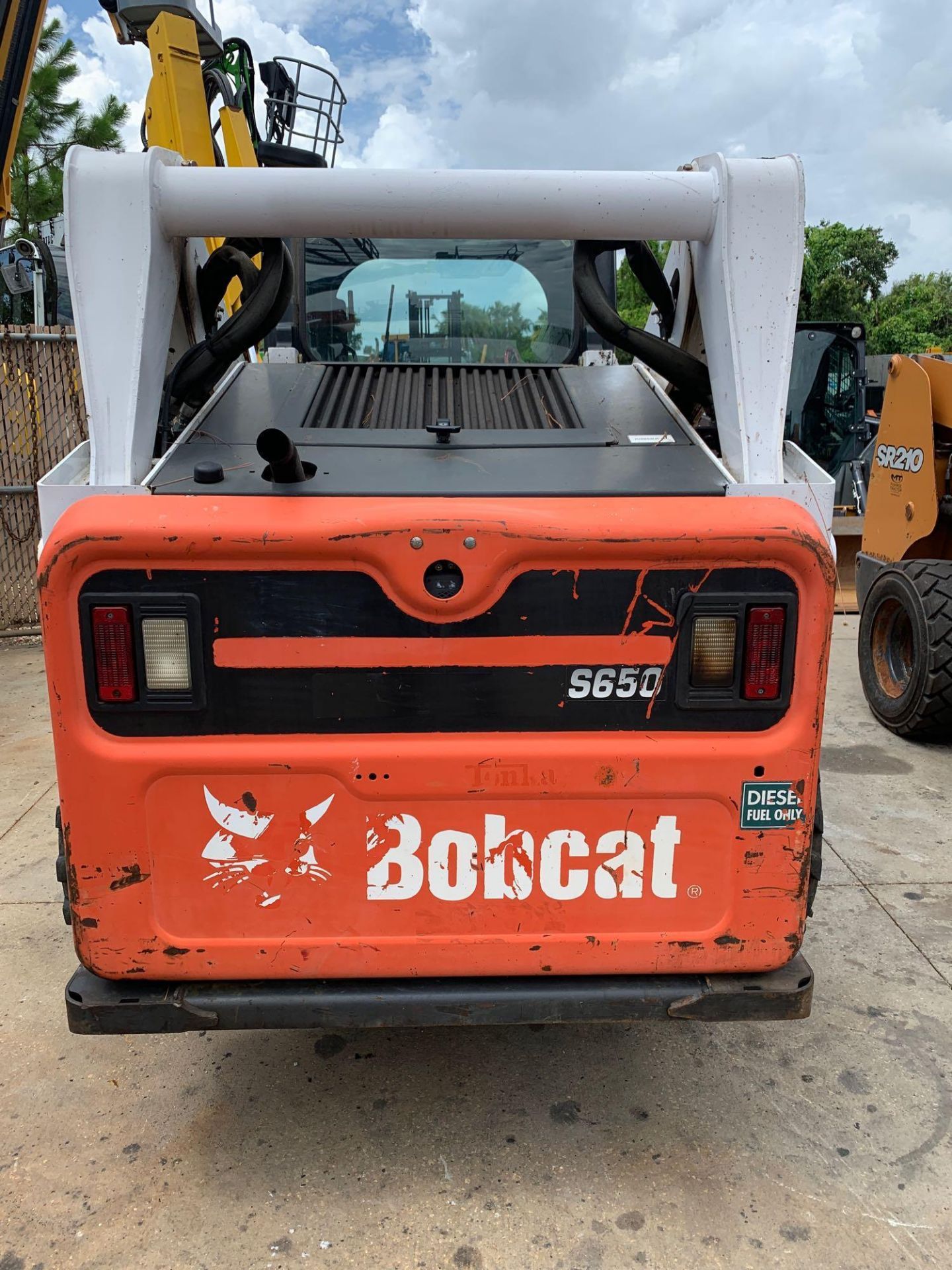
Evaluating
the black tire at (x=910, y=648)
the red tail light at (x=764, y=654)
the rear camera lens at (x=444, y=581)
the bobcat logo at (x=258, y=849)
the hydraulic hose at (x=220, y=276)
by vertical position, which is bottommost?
the black tire at (x=910, y=648)

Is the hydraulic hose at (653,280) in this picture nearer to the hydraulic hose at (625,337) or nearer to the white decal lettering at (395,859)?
the hydraulic hose at (625,337)

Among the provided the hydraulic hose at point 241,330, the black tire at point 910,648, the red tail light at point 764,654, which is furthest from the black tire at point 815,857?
the black tire at point 910,648

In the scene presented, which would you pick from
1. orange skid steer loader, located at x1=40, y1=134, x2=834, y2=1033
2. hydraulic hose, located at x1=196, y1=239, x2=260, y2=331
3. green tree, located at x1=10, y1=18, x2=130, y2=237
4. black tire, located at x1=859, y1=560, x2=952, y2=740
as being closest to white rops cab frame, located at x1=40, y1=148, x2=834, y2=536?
orange skid steer loader, located at x1=40, y1=134, x2=834, y2=1033

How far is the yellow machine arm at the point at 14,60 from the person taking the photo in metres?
5.51

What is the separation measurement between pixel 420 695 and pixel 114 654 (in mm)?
613

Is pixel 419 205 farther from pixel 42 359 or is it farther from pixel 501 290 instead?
pixel 42 359

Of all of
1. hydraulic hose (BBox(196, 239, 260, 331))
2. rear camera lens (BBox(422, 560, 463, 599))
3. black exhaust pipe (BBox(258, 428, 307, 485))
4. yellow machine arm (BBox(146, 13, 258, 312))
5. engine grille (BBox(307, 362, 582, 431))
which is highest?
yellow machine arm (BBox(146, 13, 258, 312))

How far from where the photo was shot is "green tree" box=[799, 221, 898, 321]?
31.1m

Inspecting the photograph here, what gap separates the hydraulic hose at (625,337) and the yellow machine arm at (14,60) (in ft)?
15.5

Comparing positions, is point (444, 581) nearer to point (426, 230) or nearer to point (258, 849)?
point (258, 849)

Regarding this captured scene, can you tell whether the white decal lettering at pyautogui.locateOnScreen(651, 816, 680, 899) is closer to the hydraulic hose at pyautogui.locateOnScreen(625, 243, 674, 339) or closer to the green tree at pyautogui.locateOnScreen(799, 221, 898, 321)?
the hydraulic hose at pyautogui.locateOnScreen(625, 243, 674, 339)

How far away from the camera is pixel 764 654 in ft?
6.50

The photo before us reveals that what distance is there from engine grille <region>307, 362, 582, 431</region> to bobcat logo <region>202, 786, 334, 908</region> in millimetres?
1178

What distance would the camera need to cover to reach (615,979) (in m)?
2.10
